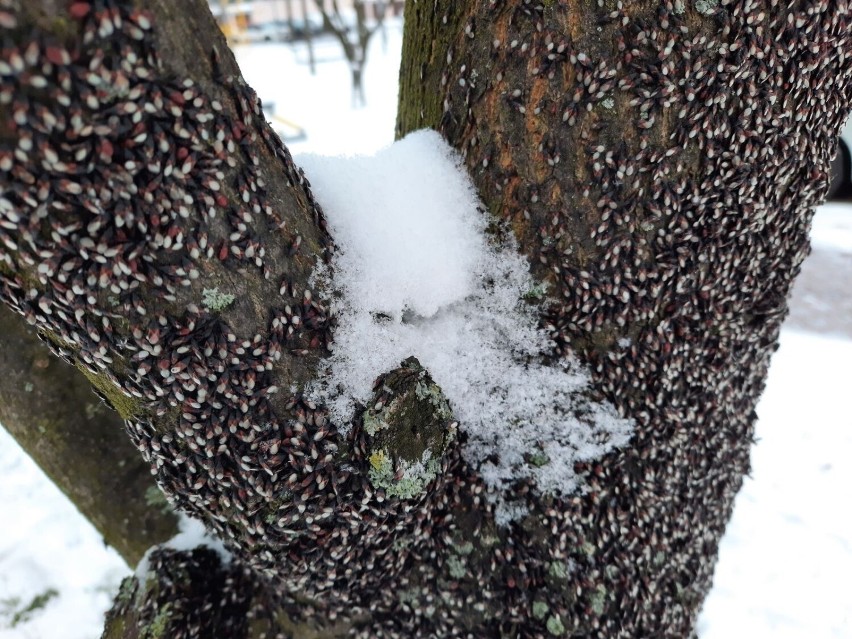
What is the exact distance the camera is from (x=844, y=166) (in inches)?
260

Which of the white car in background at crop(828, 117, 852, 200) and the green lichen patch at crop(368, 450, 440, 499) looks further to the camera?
the white car in background at crop(828, 117, 852, 200)

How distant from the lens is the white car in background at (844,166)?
638 cm

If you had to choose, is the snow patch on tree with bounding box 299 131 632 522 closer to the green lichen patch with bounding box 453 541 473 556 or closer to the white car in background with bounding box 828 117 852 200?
the green lichen patch with bounding box 453 541 473 556

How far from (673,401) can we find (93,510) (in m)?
1.87

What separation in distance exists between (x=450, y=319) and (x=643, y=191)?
1.77ft

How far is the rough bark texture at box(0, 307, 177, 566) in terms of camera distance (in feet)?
5.48

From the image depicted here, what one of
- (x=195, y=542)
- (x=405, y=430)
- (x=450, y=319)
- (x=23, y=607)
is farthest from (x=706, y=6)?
(x=23, y=607)

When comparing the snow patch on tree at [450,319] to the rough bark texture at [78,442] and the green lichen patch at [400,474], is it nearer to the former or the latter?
the green lichen patch at [400,474]

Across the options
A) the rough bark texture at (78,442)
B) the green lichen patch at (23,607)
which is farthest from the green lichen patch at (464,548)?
the green lichen patch at (23,607)

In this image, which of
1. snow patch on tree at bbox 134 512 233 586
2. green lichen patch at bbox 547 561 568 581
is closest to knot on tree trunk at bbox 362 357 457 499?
green lichen patch at bbox 547 561 568 581

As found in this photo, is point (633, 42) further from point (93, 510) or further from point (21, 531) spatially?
point (21, 531)

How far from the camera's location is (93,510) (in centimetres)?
190

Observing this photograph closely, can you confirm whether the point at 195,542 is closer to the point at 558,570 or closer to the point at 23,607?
the point at 558,570

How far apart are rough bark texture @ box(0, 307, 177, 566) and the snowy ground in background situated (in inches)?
62.6
